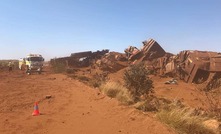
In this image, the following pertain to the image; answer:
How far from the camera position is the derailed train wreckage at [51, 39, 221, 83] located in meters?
21.5

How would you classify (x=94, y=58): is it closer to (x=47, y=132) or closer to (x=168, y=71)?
(x=168, y=71)

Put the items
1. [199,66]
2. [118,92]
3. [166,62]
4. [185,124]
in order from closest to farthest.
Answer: [185,124] → [118,92] → [199,66] → [166,62]

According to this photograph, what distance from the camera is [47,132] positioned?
7.46 m

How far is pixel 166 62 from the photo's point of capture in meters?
26.3

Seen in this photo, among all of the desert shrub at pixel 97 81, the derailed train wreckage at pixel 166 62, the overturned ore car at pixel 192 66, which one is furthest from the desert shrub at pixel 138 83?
the derailed train wreckage at pixel 166 62

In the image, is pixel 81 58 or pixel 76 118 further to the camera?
pixel 81 58

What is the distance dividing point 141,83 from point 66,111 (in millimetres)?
5037

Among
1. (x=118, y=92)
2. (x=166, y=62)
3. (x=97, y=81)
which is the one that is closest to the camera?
(x=118, y=92)

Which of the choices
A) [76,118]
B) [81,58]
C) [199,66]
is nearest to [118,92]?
[76,118]

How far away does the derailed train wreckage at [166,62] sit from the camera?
2155 centimetres

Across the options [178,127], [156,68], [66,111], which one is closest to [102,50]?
[156,68]

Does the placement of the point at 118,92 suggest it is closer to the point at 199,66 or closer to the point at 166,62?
the point at 199,66

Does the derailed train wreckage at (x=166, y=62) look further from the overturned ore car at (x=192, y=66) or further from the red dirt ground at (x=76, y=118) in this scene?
the red dirt ground at (x=76, y=118)

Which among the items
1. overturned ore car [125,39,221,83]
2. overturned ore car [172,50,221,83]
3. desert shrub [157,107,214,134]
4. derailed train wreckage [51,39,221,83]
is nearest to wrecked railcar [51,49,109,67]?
derailed train wreckage [51,39,221,83]
